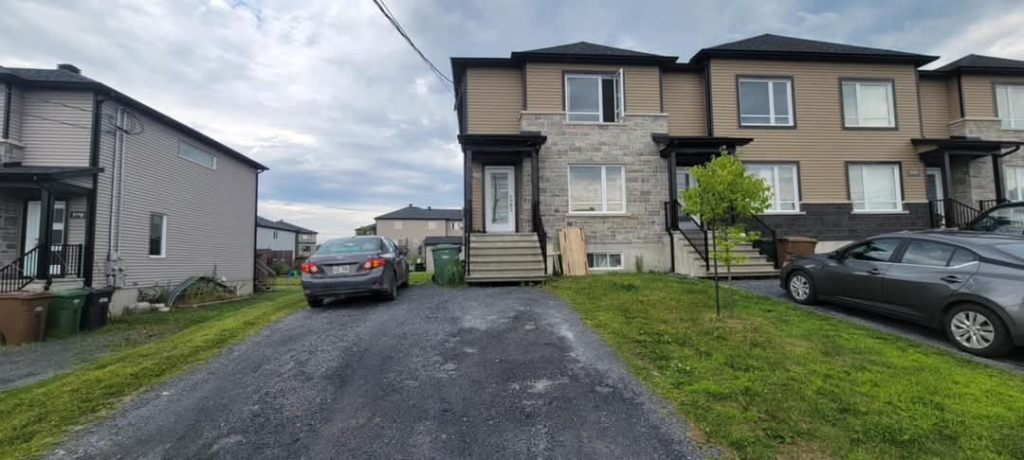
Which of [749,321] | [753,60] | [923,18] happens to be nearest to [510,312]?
[749,321]

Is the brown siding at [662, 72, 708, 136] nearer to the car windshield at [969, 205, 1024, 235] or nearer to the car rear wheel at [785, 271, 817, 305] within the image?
the car windshield at [969, 205, 1024, 235]

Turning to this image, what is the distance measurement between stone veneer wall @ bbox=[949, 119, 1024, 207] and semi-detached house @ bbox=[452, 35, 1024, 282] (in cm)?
5

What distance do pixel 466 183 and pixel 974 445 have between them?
11130mm

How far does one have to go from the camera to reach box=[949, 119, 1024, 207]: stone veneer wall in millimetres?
14945

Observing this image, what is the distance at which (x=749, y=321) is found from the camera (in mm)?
6449

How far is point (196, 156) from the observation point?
15422 mm

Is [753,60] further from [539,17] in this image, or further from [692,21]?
[539,17]

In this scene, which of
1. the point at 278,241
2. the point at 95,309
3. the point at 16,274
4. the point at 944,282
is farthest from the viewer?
the point at 278,241

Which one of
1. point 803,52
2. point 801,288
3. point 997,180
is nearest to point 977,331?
point 801,288

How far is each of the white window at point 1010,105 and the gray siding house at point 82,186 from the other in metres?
30.0

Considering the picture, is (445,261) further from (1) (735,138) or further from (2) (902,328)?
(1) (735,138)

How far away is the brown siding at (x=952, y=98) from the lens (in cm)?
1562

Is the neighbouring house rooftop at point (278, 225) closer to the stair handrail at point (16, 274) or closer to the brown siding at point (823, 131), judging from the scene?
the stair handrail at point (16, 274)

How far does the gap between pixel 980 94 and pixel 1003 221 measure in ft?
26.4
